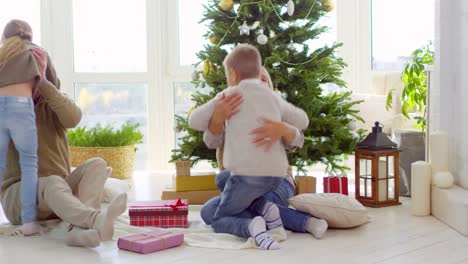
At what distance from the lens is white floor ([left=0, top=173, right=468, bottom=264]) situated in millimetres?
2898

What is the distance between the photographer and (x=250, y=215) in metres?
3.35

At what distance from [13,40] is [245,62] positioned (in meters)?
1.17

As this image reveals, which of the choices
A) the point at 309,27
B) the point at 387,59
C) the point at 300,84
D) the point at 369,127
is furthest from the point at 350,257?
the point at 387,59

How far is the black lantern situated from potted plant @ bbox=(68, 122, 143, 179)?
2.06 metres

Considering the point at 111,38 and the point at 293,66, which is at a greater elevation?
the point at 111,38

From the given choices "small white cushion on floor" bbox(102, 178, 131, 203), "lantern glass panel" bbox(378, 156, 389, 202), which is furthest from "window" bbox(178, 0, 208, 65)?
"lantern glass panel" bbox(378, 156, 389, 202)

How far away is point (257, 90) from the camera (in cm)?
325

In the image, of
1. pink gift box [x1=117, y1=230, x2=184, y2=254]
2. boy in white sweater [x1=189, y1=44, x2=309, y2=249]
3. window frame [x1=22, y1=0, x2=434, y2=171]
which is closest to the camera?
pink gift box [x1=117, y1=230, x2=184, y2=254]

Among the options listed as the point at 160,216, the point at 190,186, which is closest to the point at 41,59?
the point at 160,216

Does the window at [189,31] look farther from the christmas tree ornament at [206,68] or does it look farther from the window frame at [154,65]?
the christmas tree ornament at [206,68]

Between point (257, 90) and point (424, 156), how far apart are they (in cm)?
157

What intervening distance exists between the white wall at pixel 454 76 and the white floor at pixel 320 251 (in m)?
0.48

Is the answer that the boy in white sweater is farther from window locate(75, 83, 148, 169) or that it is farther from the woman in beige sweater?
window locate(75, 83, 148, 169)

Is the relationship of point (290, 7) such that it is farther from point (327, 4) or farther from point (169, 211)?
point (169, 211)
